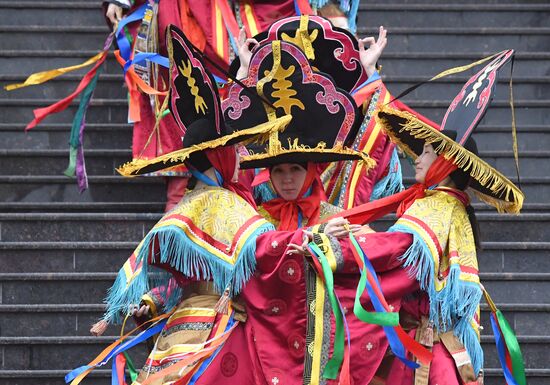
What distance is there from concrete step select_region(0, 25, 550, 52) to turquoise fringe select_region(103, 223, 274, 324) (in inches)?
189

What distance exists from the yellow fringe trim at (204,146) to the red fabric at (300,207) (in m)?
0.36

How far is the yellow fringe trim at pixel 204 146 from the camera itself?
8.95 m

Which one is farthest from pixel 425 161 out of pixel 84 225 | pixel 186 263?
pixel 84 225

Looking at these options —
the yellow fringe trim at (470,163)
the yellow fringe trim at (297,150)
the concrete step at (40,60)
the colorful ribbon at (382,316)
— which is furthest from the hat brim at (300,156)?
the concrete step at (40,60)

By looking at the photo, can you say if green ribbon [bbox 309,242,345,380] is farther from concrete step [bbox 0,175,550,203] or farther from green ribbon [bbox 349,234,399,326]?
concrete step [bbox 0,175,550,203]

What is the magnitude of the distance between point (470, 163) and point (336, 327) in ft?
3.52

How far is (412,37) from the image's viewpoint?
13.6 metres

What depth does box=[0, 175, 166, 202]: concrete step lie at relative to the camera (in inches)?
480

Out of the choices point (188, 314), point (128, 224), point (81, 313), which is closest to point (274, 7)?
point (128, 224)

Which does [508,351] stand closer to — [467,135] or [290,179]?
[467,135]

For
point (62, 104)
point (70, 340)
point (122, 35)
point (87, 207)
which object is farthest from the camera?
point (87, 207)

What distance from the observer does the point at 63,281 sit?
432 inches

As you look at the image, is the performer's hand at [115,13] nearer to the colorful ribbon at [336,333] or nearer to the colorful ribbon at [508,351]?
the colorful ribbon at [336,333]

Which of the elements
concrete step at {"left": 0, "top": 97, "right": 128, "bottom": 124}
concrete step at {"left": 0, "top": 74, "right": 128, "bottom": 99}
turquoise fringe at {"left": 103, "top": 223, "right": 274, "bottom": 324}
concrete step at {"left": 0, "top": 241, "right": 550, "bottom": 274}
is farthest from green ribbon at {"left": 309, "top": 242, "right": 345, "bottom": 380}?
concrete step at {"left": 0, "top": 74, "right": 128, "bottom": 99}
